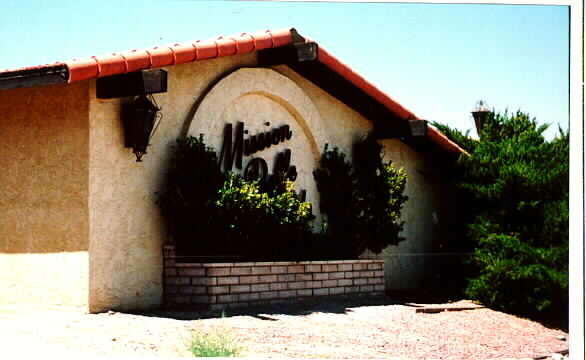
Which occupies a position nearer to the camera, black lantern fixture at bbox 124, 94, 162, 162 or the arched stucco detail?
black lantern fixture at bbox 124, 94, 162, 162

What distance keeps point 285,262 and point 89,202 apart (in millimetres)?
2852

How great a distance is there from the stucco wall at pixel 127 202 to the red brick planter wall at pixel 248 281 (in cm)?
27

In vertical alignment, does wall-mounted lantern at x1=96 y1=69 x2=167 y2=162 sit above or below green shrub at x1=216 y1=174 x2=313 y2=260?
above

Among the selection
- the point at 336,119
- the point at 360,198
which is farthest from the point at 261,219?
the point at 336,119

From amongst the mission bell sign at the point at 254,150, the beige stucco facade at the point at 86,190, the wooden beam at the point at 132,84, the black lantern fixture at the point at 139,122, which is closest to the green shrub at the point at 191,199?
the beige stucco facade at the point at 86,190

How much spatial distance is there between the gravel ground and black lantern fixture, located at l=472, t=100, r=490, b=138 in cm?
424

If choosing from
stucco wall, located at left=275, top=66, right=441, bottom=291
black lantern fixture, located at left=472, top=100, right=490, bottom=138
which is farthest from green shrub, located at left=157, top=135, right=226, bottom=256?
black lantern fixture, located at left=472, top=100, right=490, bottom=138

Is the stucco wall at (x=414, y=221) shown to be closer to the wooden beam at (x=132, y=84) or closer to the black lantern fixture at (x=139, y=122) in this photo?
the black lantern fixture at (x=139, y=122)

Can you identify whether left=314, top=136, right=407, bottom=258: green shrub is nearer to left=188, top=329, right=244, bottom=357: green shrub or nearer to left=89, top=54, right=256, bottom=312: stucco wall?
left=89, top=54, right=256, bottom=312: stucco wall

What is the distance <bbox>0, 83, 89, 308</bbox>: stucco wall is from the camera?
10.0 m

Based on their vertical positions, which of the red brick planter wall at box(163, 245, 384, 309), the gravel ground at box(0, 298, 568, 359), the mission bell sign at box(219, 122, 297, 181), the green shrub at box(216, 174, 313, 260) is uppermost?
the mission bell sign at box(219, 122, 297, 181)

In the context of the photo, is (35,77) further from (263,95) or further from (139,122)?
(263,95)

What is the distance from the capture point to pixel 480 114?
15242 mm

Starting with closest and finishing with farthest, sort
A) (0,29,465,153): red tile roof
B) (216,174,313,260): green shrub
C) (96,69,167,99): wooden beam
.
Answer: (0,29,465,153): red tile roof
(96,69,167,99): wooden beam
(216,174,313,260): green shrub
